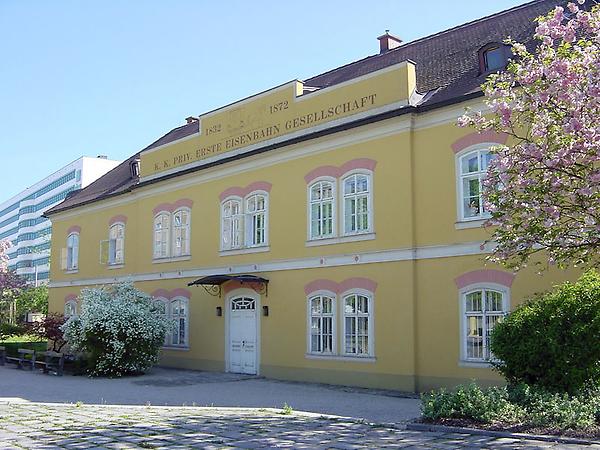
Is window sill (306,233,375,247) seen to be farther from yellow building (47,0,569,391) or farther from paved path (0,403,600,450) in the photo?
paved path (0,403,600,450)

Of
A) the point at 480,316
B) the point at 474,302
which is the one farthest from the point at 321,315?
the point at 480,316

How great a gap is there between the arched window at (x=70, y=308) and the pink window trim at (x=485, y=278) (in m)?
19.1

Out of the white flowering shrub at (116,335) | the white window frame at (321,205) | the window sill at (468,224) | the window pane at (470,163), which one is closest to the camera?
the window sill at (468,224)

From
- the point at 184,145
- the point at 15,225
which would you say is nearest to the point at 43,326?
the point at 184,145

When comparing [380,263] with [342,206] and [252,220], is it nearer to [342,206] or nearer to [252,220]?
[342,206]

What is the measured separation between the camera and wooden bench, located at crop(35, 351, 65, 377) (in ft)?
70.1

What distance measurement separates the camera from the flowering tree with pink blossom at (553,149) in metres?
9.20

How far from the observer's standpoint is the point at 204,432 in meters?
9.98

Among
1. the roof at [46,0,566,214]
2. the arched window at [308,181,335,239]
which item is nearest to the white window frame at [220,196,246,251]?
the arched window at [308,181,335,239]

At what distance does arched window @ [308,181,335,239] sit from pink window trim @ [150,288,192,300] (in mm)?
6170

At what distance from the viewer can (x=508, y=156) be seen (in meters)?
10.1

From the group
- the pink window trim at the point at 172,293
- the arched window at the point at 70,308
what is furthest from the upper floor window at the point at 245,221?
the arched window at the point at 70,308

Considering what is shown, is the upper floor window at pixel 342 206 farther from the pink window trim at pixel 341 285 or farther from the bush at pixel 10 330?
the bush at pixel 10 330

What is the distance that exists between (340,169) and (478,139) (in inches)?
159
